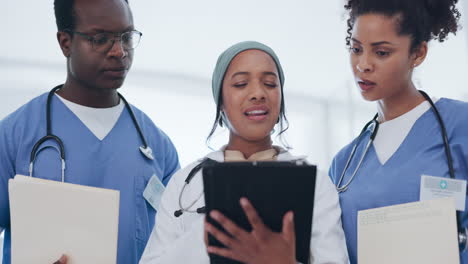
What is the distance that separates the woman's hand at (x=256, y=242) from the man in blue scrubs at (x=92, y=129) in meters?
0.62

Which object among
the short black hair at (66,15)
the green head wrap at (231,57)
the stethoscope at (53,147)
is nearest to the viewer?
the green head wrap at (231,57)

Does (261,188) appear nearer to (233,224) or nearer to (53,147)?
(233,224)

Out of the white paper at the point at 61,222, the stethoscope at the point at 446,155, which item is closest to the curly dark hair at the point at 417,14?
the stethoscope at the point at 446,155

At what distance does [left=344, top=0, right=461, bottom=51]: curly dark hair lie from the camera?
4.23ft

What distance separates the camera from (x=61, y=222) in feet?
4.05

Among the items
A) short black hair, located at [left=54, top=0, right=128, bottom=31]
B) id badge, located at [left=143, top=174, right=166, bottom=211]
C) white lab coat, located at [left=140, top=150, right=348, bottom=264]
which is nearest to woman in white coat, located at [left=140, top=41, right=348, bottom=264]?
white lab coat, located at [left=140, top=150, right=348, bottom=264]

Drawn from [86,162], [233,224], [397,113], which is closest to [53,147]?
→ [86,162]

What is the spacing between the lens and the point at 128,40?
4.93ft

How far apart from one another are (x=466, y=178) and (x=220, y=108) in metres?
0.61

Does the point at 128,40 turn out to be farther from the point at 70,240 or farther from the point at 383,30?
the point at 383,30

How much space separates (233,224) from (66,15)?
0.95 meters

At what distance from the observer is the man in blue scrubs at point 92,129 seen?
1.41 m

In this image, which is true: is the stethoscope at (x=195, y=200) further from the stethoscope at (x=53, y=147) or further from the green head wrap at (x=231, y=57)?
the stethoscope at (x=53, y=147)

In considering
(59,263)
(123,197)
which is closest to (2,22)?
(123,197)
